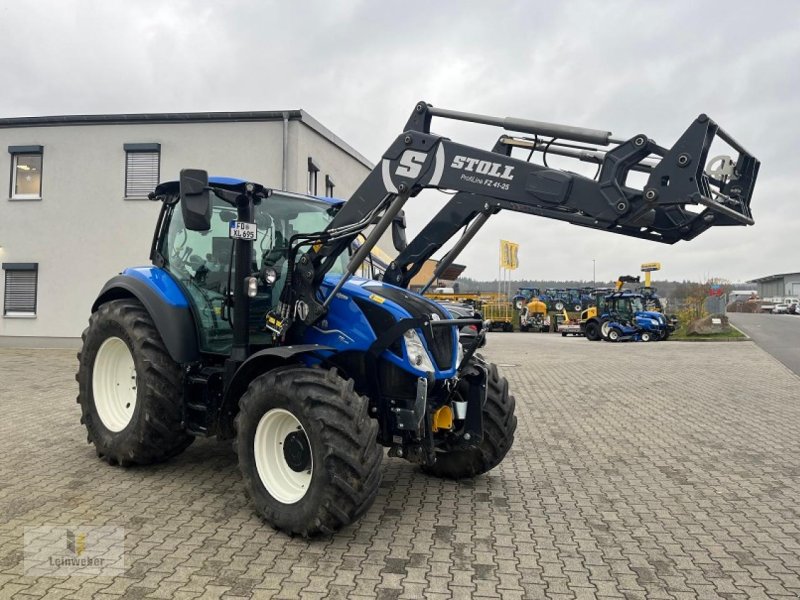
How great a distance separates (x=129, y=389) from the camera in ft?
18.4

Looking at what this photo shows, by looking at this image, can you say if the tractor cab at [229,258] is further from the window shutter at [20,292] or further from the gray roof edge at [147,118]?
the window shutter at [20,292]

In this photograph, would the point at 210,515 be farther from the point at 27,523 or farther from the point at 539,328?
the point at 539,328

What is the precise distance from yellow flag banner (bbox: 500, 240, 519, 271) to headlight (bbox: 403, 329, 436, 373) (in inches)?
1380

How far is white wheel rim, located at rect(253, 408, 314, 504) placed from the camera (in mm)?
4043

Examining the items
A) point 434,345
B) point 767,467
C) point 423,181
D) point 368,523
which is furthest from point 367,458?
point 767,467

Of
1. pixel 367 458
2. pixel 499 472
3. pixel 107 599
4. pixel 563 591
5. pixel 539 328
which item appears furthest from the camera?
pixel 539 328

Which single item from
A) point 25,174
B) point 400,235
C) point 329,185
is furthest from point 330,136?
point 400,235

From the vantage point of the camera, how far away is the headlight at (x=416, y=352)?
418 cm

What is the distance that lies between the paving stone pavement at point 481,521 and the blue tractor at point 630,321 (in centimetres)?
1873

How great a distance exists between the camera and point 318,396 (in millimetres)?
3754

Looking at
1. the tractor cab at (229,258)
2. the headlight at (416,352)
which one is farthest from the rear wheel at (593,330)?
the headlight at (416,352)

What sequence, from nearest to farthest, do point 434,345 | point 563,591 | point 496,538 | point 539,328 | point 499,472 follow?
1. point 563,591
2. point 496,538
3. point 434,345
4. point 499,472
5. point 539,328

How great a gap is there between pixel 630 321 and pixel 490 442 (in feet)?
76.0

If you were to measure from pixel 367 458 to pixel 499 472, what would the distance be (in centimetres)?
231
